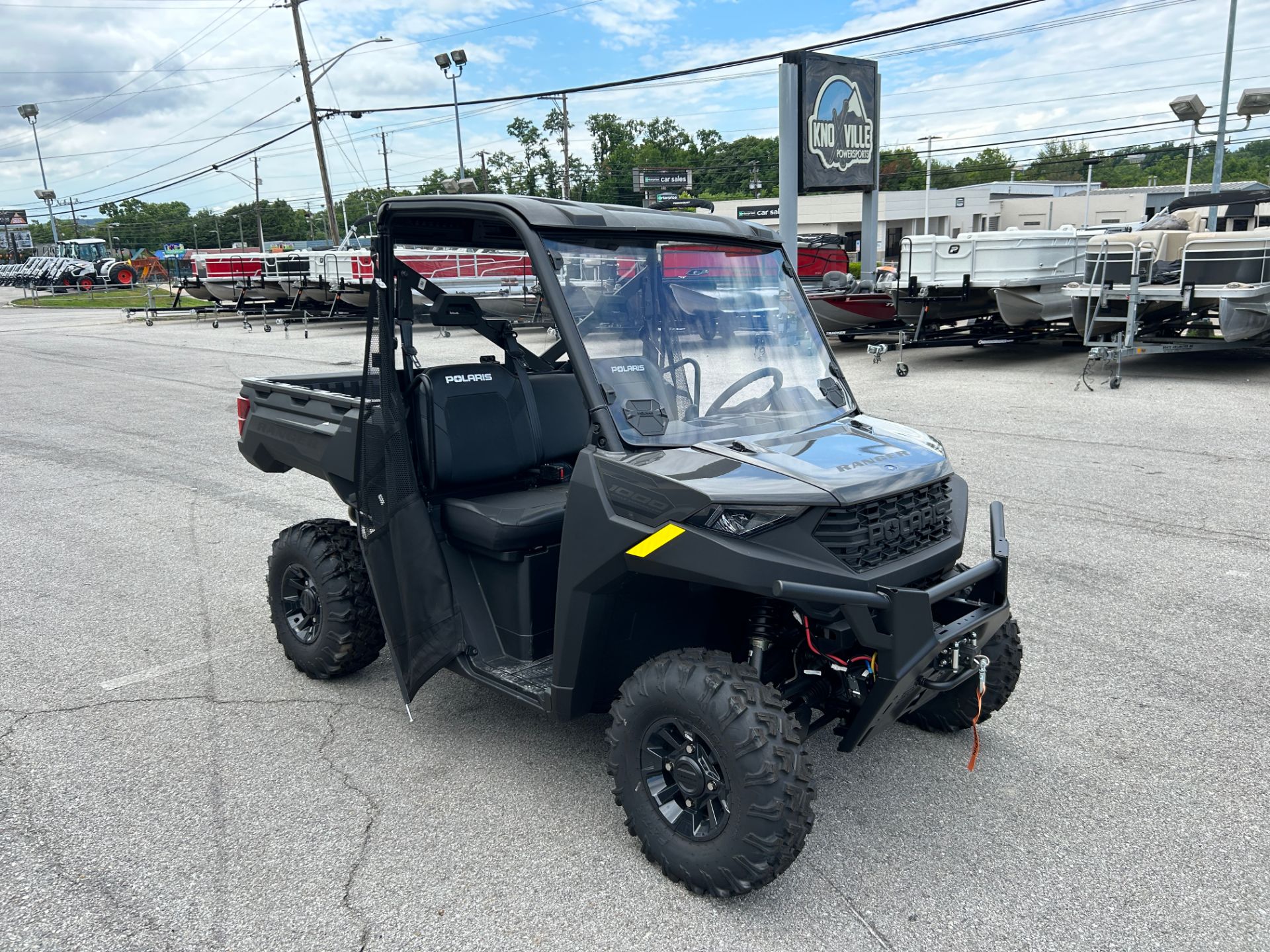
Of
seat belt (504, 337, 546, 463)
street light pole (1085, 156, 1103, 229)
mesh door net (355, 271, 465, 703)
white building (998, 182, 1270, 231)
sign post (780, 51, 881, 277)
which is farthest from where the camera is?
white building (998, 182, 1270, 231)

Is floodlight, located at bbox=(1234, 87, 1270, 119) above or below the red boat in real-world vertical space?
above

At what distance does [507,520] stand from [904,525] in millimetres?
1383

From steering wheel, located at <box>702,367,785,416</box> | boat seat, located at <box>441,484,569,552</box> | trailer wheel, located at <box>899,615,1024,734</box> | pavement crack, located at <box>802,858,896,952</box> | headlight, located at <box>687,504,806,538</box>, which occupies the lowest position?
pavement crack, located at <box>802,858,896,952</box>

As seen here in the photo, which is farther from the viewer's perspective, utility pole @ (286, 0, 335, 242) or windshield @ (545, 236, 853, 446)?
utility pole @ (286, 0, 335, 242)

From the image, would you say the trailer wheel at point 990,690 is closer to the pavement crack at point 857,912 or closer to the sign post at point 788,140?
the pavement crack at point 857,912

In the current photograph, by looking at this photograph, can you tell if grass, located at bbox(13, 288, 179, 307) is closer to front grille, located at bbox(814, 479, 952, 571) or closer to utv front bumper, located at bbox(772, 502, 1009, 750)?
front grille, located at bbox(814, 479, 952, 571)

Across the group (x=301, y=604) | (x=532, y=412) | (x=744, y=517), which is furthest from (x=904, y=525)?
(x=301, y=604)

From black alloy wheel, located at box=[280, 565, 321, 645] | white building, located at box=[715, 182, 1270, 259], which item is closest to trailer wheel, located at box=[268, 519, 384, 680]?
black alloy wheel, located at box=[280, 565, 321, 645]

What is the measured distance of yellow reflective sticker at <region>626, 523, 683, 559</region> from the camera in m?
2.70

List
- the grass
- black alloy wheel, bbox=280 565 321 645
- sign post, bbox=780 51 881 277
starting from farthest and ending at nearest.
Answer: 1. the grass
2. sign post, bbox=780 51 881 277
3. black alloy wheel, bbox=280 565 321 645

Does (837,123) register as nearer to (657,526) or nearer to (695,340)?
(695,340)

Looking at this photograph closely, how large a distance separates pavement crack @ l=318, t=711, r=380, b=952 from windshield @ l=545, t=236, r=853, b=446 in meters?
1.64

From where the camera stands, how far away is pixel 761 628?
2.97 m

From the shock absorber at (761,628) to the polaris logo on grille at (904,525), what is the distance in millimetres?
400
